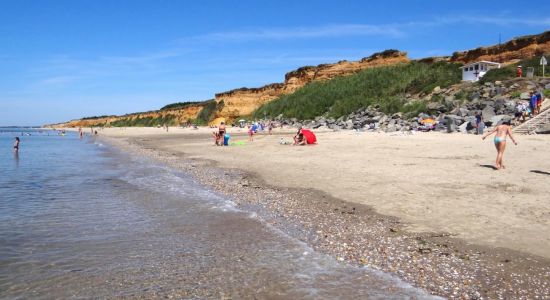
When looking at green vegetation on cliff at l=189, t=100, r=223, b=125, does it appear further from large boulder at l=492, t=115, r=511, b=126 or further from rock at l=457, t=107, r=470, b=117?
large boulder at l=492, t=115, r=511, b=126

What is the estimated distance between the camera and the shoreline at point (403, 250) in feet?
14.6

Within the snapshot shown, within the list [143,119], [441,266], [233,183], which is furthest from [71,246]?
[143,119]

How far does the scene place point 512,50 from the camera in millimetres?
51281

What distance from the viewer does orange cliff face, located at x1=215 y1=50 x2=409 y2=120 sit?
68.2m

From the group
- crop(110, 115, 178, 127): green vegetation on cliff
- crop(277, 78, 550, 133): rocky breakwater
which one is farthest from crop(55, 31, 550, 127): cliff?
crop(277, 78, 550, 133): rocky breakwater

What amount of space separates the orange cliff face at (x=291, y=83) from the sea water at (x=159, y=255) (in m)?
62.0

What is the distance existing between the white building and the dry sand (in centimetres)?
2474

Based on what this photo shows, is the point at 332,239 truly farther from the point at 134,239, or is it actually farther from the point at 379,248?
the point at 134,239

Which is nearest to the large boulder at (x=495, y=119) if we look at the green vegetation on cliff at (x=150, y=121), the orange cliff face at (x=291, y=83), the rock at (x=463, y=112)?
the rock at (x=463, y=112)

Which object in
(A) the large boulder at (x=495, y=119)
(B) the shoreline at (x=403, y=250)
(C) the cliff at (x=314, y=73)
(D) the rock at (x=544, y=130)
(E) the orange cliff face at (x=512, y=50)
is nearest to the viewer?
(B) the shoreline at (x=403, y=250)

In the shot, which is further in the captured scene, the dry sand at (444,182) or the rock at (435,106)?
the rock at (435,106)

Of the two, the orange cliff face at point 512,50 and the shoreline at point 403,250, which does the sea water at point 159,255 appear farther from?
the orange cliff face at point 512,50

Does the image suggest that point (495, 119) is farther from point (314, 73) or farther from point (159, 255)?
point (314, 73)

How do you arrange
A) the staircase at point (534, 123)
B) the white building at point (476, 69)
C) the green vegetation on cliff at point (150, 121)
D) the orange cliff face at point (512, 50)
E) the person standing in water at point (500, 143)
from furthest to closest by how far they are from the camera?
the green vegetation on cliff at point (150, 121) < the orange cliff face at point (512, 50) < the white building at point (476, 69) < the staircase at point (534, 123) < the person standing in water at point (500, 143)
